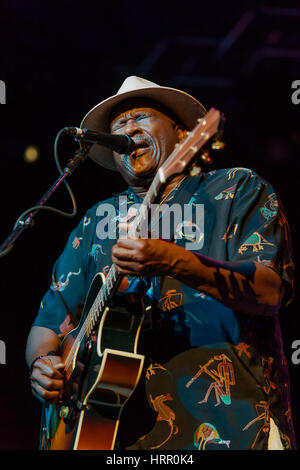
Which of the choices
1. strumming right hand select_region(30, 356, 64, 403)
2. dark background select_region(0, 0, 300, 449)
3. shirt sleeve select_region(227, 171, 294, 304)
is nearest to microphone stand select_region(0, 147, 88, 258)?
strumming right hand select_region(30, 356, 64, 403)

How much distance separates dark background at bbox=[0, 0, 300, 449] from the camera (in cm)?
457

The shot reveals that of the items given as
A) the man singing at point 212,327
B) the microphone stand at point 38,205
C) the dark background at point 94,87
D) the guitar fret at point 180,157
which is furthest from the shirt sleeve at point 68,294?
the dark background at point 94,87

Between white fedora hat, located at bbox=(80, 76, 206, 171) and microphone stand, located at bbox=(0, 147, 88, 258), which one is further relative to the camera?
white fedora hat, located at bbox=(80, 76, 206, 171)

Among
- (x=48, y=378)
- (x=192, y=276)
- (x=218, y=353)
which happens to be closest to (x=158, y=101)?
(x=192, y=276)

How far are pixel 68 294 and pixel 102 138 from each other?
36.5 inches

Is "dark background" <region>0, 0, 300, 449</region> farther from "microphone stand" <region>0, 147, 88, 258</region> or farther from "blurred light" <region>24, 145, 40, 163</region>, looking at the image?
"microphone stand" <region>0, 147, 88, 258</region>

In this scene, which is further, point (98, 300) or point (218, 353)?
point (98, 300)

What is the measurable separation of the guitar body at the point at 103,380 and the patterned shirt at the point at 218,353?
12cm

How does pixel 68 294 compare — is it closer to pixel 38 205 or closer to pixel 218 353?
pixel 38 205

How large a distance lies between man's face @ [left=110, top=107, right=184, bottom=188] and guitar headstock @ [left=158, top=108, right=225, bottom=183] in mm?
765

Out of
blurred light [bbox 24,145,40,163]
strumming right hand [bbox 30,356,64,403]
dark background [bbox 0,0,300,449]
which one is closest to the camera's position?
strumming right hand [bbox 30,356,64,403]

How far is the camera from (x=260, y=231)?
7.18ft

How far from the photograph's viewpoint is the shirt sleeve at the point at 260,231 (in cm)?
213

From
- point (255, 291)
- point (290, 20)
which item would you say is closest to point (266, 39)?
point (290, 20)
